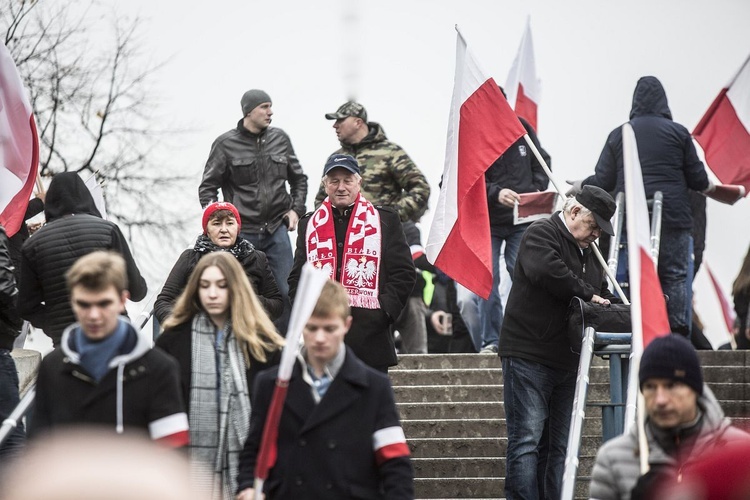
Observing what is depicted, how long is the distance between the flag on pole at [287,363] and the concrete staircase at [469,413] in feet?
15.1

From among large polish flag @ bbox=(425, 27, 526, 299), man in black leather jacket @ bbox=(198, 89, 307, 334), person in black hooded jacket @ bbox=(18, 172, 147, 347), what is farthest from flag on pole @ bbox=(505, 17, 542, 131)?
person in black hooded jacket @ bbox=(18, 172, 147, 347)

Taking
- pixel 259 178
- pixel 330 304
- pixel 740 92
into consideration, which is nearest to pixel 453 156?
pixel 259 178

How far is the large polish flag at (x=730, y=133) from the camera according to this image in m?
13.0

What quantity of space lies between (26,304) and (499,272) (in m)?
4.70

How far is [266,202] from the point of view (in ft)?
38.3

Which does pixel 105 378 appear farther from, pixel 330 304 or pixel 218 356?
pixel 218 356

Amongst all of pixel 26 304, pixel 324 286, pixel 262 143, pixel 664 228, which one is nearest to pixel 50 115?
pixel 262 143

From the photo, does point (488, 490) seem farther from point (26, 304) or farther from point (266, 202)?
point (26, 304)

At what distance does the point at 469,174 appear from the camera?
1046cm

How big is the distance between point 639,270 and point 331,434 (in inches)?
71.7

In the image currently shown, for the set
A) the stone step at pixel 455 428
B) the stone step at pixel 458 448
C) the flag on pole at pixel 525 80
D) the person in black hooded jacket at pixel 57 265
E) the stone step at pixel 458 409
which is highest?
the flag on pole at pixel 525 80

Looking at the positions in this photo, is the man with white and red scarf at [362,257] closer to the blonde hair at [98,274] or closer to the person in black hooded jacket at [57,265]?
the person in black hooded jacket at [57,265]

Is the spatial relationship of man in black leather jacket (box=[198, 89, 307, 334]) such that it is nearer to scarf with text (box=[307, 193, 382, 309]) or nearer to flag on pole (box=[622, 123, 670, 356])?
scarf with text (box=[307, 193, 382, 309])

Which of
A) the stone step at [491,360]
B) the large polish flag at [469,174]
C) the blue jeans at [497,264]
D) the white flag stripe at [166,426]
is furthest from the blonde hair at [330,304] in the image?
the stone step at [491,360]
